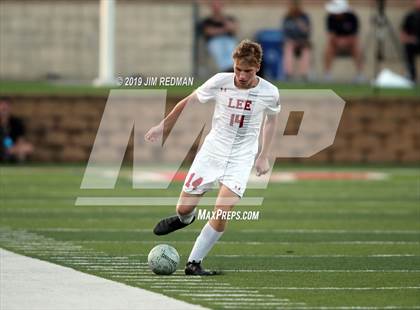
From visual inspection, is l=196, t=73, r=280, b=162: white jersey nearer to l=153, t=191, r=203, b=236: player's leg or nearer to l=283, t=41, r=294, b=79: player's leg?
l=153, t=191, r=203, b=236: player's leg

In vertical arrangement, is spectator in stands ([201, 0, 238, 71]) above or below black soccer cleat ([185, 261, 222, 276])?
below

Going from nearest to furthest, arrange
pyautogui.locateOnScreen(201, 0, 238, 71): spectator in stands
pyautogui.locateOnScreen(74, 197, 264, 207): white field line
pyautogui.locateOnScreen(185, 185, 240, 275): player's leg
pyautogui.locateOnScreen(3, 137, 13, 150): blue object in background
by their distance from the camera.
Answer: pyautogui.locateOnScreen(185, 185, 240, 275): player's leg, pyautogui.locateOnScreen(74, 197, 264, 207): white field line, pyautogui.locateOnScreen(3, 137, 13, 150): blue object in background, pyautogui.locateOnScreen(201, 0, 238, 71): spectator in stands

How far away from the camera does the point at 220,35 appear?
92.9ft

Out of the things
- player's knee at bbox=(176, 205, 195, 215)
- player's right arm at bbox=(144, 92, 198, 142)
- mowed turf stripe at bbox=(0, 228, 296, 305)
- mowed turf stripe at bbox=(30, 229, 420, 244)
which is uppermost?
player's right arm at bbox=(144, 92, 198, 142)

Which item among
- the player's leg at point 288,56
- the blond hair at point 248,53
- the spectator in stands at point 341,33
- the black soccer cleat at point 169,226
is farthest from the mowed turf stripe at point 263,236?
the spectator in stands at point 341,33

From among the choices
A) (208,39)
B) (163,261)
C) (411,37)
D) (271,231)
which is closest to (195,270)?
(163,261)

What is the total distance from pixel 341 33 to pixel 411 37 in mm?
1391

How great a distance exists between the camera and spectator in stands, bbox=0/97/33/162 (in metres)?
23.0

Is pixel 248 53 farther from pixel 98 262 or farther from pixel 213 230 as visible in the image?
pixel 98 262

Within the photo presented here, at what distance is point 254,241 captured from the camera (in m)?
14.7

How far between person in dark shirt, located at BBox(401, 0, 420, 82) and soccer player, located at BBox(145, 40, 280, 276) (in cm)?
1686

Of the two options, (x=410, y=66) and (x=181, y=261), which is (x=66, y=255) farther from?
(x=410, y=66)

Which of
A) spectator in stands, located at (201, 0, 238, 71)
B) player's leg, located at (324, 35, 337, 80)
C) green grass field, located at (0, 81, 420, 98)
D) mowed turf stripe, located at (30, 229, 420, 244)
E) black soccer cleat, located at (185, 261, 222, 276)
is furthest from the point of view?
player's leg, located at (324, 35, 337, 80)

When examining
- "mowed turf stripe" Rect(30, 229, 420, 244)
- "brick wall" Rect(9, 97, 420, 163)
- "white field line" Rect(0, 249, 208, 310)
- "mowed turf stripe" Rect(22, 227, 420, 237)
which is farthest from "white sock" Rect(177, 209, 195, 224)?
"brick wall" Rect(9, 97, 420, 163)
